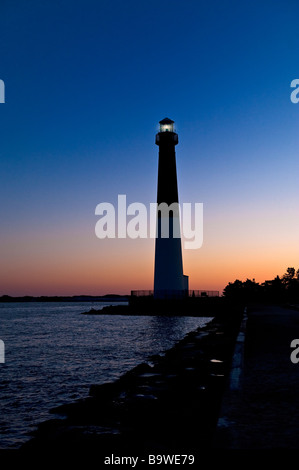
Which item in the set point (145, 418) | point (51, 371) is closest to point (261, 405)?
point (145, 418)

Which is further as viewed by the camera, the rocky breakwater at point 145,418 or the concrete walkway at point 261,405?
the rocky breakwater at point 145,418

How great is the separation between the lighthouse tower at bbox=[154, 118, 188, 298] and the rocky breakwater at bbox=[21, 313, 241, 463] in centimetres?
3056

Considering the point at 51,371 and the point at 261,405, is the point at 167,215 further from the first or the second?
the point at 261,405

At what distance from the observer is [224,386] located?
22.8ft

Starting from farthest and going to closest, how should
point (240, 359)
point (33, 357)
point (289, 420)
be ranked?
point (33, 357)
point (240, 359)
point (289, 420)

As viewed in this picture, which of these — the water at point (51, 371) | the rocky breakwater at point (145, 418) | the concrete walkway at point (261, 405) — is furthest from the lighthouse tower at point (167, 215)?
the rocky breakwater at point (145, 418)

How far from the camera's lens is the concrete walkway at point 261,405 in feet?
13.7

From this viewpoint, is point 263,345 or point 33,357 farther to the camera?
point 33,357

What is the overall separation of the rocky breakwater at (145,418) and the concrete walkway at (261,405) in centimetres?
20

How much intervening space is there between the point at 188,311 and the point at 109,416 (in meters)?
39.7

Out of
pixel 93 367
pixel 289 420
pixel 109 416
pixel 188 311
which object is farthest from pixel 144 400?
pixel 188 311

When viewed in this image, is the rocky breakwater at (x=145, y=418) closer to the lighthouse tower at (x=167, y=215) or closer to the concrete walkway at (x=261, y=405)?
the concrete walkway at (x=261, y=405)
